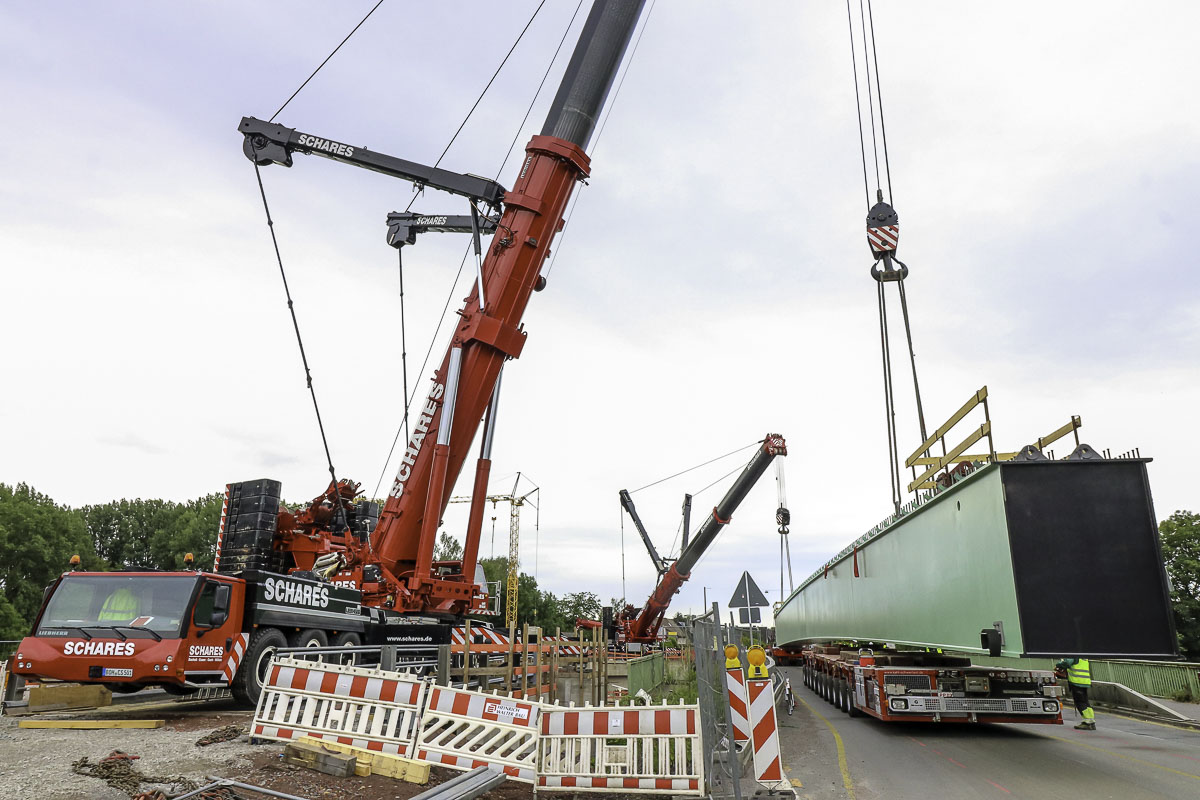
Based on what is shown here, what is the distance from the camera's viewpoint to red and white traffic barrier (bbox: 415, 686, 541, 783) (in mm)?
6855

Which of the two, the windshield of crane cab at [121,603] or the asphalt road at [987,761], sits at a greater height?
the windshield of crane cab at [121,603]

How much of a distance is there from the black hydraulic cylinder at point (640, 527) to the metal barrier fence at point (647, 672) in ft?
40.3

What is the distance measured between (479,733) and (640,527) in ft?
105

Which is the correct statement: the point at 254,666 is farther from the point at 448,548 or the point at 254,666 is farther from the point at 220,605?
the point at 448,548

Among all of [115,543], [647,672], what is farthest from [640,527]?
[115,543]

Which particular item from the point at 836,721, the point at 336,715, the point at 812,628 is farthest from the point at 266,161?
the point at 812,628

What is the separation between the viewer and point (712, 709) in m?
7.15

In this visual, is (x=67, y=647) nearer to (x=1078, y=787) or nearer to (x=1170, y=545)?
(x=1078, y=787)

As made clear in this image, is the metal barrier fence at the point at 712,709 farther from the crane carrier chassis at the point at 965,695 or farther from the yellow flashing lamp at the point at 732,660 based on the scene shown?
the crane carrier chassis at the point at 965,695

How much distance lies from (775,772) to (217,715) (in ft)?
24.7

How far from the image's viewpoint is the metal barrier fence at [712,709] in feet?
21.5

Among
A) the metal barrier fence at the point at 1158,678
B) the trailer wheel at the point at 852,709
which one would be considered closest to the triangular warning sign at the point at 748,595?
the trailer wheel at the point at 852,709

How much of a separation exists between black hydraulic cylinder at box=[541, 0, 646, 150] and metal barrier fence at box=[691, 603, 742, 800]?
9.42m

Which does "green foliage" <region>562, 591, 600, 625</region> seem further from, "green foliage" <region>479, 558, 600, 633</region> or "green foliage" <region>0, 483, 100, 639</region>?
"green foliage" <region>0, 483, 100, 639</region>
